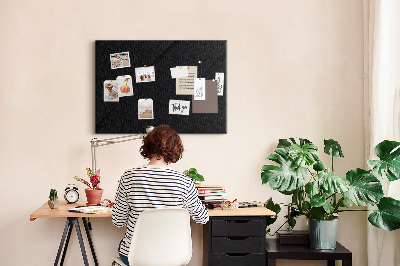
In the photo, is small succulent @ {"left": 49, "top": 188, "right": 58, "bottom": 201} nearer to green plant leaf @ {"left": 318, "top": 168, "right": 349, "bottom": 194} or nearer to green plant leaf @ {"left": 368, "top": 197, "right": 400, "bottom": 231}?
green plant leaf @ {"left": 318, "top": 168, "right": 349, "bottom": 194}

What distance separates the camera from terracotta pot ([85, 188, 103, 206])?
3.43 metres

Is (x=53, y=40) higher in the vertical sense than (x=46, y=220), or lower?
higher

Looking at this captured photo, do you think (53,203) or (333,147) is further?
(333,147)

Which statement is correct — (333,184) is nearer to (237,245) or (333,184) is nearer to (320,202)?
(320,202)

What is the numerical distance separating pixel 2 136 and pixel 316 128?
2356mm

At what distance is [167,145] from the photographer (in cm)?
256

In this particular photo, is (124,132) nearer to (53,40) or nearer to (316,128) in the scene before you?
(53,40)

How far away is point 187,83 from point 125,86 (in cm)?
46

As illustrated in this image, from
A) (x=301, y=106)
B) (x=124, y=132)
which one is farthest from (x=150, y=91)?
(x=301, y=106)

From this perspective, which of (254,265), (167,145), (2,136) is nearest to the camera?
(167,145)

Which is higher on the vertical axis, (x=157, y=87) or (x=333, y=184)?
(x=157, y=87)

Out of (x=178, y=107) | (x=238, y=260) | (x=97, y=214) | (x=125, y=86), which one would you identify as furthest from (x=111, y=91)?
(x=238, y=260)

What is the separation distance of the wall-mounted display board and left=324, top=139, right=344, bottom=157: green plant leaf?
0.77 meters

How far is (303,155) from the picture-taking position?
3.37 metres
